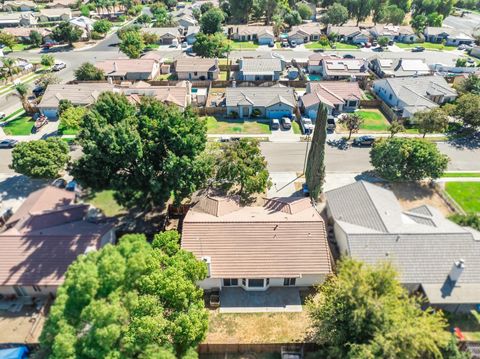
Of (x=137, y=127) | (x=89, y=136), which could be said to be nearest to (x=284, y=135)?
(x=137, y=127)

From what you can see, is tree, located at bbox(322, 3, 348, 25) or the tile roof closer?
the tile roof

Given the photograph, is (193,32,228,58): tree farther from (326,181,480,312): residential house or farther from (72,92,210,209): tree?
(326,181,480,312): residential house

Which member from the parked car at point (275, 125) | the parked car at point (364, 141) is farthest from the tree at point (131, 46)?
the parked car at point (364, 141)

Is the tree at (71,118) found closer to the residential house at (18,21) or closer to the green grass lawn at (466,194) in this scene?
the green grass lawn at (466,194)

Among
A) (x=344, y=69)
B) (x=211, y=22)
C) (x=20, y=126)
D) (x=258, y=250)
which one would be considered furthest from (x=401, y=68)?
→ (x=20, y=126)

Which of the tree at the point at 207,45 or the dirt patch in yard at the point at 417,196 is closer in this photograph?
the dirt patch in yard at the point at 417,196

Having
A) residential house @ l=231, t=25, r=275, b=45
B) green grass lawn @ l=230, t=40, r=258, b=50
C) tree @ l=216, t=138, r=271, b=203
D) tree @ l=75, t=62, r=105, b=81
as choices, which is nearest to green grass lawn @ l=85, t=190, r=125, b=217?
tree @ l=216, t=138, r=271, b=203

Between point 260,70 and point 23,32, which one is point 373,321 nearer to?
point 260,70
